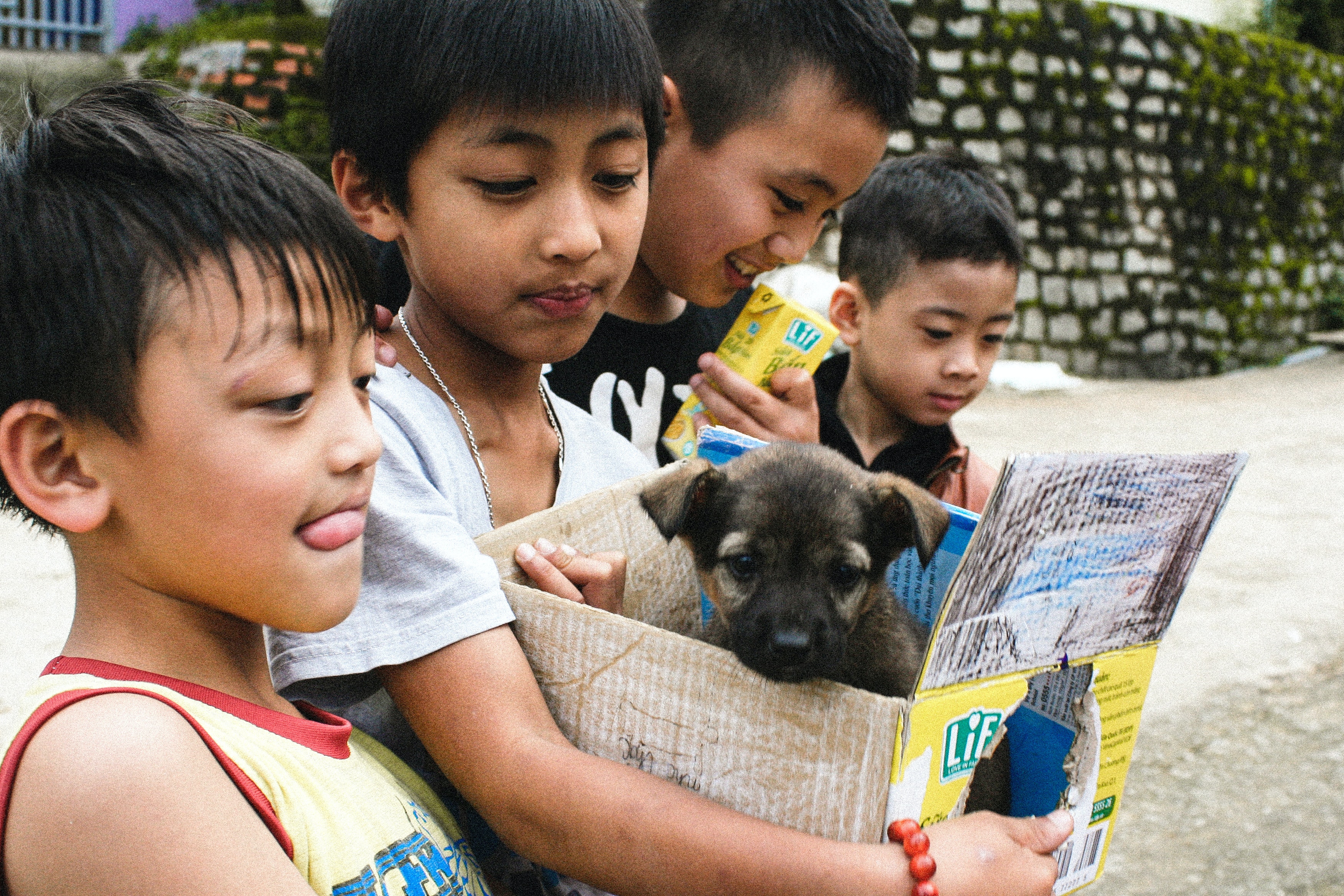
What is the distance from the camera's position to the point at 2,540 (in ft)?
17.9

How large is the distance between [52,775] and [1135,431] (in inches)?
399

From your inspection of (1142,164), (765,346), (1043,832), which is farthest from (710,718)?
(1142,164)

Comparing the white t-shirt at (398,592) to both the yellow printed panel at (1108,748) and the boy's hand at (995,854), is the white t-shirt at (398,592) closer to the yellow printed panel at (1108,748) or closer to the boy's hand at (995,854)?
the boy's hand at (995,854)

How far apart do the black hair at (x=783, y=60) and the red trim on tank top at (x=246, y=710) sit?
1777 millimetres

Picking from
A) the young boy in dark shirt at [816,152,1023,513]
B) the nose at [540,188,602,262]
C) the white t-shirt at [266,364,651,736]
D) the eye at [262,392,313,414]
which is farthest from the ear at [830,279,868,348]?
the eye at [262,392,313,414]

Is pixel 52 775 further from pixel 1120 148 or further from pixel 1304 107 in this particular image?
pixel 1304 107

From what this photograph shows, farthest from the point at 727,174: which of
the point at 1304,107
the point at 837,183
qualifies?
the point at 1304,107

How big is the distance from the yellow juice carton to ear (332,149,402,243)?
0.94 metres

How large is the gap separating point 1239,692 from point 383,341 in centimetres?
420

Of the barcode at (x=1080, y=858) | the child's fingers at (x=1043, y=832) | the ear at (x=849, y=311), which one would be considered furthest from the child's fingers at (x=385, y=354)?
the ear at (x=849, y=311)

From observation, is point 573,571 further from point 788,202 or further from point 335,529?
point 788,202

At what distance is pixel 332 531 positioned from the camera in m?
1.28

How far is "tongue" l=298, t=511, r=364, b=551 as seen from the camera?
1270mm

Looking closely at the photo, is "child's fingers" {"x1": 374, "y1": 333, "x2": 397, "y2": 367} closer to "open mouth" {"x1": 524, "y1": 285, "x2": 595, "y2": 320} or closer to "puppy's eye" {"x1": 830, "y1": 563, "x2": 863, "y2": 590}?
"open mouth" {"x1": 524, "y1": 285, "x2": 595, "y2": 320}
